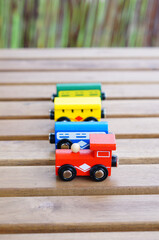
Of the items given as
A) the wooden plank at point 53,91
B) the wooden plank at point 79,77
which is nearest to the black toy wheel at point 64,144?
the wooden plank at point 53,91

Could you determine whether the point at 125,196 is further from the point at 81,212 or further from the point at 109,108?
the point at 109,108

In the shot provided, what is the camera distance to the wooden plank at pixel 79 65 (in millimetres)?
2277

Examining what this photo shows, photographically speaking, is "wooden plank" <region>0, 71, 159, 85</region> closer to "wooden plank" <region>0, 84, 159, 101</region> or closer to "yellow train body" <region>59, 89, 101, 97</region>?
"wooden plank" <region>0, 84, 159, 101</region>

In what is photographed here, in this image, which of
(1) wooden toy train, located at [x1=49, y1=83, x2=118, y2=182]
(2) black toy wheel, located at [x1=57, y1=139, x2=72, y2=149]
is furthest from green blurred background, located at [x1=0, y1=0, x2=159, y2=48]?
(2) black toy wheel, located at [x1=57, y1=139, x2=72, y2=149]

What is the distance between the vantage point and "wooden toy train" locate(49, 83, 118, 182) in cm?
122

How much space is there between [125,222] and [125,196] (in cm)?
13

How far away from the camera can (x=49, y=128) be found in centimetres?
158

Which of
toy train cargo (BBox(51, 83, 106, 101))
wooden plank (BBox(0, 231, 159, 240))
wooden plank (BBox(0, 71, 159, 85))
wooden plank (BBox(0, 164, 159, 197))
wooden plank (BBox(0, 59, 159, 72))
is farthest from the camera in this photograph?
wooden plank (BBox(0, 59, 159, 72))

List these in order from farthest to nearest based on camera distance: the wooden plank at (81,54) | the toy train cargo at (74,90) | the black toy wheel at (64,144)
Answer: the wooden plank at (81,54) → the toy train cargo at (74,90) → the black toy wheel at (64,144)

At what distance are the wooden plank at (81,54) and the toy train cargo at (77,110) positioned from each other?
1.00 metres

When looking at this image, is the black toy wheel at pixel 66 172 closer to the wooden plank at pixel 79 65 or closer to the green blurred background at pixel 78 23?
the wooden plank at pixel 79 65

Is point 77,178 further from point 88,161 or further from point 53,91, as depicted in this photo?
point 53,91

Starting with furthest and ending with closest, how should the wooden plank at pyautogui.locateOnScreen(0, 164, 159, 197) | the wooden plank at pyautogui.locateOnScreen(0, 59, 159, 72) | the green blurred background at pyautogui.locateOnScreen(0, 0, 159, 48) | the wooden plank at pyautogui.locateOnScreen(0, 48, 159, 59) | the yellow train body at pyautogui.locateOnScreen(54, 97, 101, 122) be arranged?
1. the green blurred background at pyautogui.locateOnScreen(0, 0, 159, 48)
2. the wooden plank at pyautogui.locateOnScreen(0, 48, 159, 59)
3. the wooden plank at pyautogui.locateOnScreen(0, 59, 159, 72)
4. the yellow train body at pyautogui.locateOnScreen(54, 97, 101, 122)
5. the wooden plank at pyautogui.locateOnScreen(0, 164, 159, 197)

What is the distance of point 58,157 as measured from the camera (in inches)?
48.1
